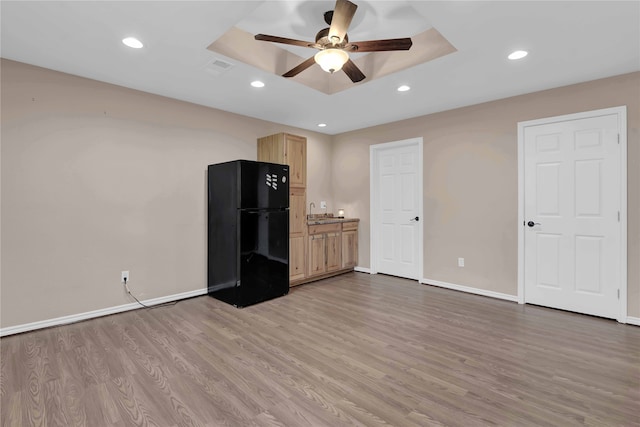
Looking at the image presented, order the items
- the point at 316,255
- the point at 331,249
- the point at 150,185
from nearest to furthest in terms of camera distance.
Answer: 1. the point at 150,185
2. the point at 316,255
3. the point at 331,249

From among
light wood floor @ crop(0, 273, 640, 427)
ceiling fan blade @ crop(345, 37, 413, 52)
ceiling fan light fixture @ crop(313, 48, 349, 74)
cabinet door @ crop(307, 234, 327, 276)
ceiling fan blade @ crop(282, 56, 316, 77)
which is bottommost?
light wood floor @ crop(0, 273, 640, 427)

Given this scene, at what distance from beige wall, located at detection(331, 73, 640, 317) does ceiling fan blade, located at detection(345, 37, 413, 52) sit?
7.49 ft

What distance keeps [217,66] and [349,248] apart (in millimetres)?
3390

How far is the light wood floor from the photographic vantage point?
177 centimetres

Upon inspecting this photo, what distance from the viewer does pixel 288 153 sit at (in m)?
4.35

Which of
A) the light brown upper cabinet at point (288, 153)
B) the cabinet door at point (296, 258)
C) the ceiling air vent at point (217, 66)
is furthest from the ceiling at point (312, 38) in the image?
the cabinet door at point (296, 258)

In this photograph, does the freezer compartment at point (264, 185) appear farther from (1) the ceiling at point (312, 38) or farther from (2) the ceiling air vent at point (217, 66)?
(2) the ceiling air vent at point (217, 66)

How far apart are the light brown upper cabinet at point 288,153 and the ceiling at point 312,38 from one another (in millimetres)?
634

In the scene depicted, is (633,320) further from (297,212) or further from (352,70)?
(297,212)

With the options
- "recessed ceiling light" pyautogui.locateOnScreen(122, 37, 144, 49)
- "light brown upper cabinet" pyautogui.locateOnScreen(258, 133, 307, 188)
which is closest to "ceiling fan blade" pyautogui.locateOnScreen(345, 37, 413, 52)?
"recessed ceiling light" pyautogui.locateOnScreen(122, 37, 144, 49)

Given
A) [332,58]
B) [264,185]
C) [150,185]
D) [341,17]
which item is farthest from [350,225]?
[341,17]

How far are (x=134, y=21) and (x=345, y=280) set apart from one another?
3933 millimetres

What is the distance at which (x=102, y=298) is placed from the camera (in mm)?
3266

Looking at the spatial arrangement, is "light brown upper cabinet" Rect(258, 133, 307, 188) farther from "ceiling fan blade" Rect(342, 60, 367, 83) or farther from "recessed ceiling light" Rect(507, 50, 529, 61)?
"recessed ceiling light" Rect(507, 50, 529, 61)
